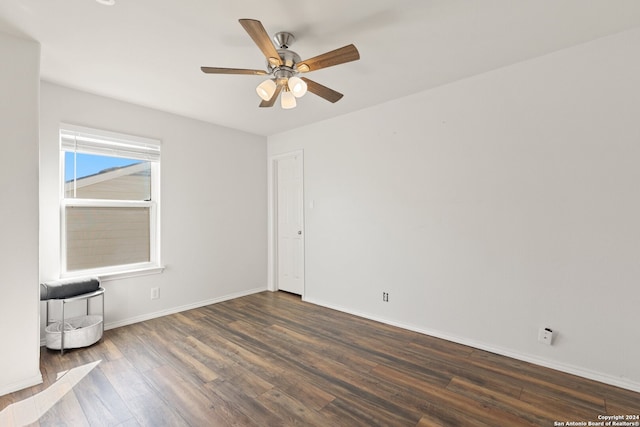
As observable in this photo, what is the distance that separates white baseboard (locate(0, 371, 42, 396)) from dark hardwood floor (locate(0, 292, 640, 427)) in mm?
52

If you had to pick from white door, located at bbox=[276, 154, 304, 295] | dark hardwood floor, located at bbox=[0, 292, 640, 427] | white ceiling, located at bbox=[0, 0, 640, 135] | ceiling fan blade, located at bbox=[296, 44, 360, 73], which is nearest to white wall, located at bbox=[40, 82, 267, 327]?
white door, located at bbox=[276, 154, 304, 295]

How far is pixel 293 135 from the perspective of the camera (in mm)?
4473

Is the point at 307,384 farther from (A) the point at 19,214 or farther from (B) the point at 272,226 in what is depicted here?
(B) the point at 272,226

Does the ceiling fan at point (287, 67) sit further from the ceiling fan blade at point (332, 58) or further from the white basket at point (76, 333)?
the white basket at point (76, 333)

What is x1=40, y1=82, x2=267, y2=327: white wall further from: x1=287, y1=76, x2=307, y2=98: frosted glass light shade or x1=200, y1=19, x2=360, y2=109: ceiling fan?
x1=287, y1=76, x2=307, y2=98: frosted glass light shade

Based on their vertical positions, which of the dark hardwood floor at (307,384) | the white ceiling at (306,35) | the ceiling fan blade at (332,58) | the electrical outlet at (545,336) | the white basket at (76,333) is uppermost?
the white ceiling at (306,35)

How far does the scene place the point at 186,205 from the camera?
3910 mm

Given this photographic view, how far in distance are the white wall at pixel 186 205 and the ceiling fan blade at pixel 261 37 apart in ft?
7.69

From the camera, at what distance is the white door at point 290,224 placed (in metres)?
4.51

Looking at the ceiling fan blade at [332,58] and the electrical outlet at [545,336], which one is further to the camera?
the electrical outlet at [545,336]

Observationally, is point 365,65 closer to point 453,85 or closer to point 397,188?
point 453,85

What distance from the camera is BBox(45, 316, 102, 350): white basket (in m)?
2.70

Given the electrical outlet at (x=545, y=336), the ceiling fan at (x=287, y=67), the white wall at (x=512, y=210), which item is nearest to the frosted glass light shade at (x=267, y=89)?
the ceiling fan at (x=287, y=67)

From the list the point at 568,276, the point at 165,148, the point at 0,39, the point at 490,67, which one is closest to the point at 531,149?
the point at 490,67
